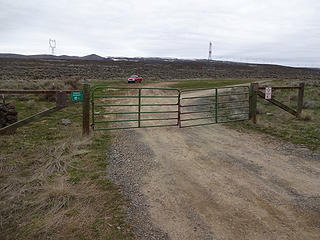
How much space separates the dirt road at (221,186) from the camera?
13.0ft

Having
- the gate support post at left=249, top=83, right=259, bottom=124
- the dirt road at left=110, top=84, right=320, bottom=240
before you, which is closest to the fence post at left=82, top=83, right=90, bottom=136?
the dirt road at left=110, top=84, right=320, bottom=240

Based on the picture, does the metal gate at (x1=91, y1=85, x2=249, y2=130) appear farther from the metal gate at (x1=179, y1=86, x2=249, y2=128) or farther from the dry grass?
the dry grass

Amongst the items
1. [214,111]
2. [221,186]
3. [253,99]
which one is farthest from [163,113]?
[221,186]

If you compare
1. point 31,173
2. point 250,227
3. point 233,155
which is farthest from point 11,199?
point 233,155

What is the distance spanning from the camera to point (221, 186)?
5285mm

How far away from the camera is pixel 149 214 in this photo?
430cm

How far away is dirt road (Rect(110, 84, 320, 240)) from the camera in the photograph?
13.0 ft

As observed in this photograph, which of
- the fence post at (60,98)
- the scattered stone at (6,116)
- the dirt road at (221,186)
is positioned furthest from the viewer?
the scattered stone at (6,116)

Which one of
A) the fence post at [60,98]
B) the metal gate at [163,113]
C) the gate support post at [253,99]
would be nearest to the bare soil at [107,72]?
the metal gate at [163,113]

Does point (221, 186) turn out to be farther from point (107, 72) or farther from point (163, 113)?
point (107, 72)

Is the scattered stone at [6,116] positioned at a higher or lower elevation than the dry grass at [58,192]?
higher

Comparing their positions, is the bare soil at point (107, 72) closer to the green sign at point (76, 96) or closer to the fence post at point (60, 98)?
the green sign at point (76, 96)

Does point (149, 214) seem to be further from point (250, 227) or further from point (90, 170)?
point (90, 170)

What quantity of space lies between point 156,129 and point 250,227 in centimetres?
644
